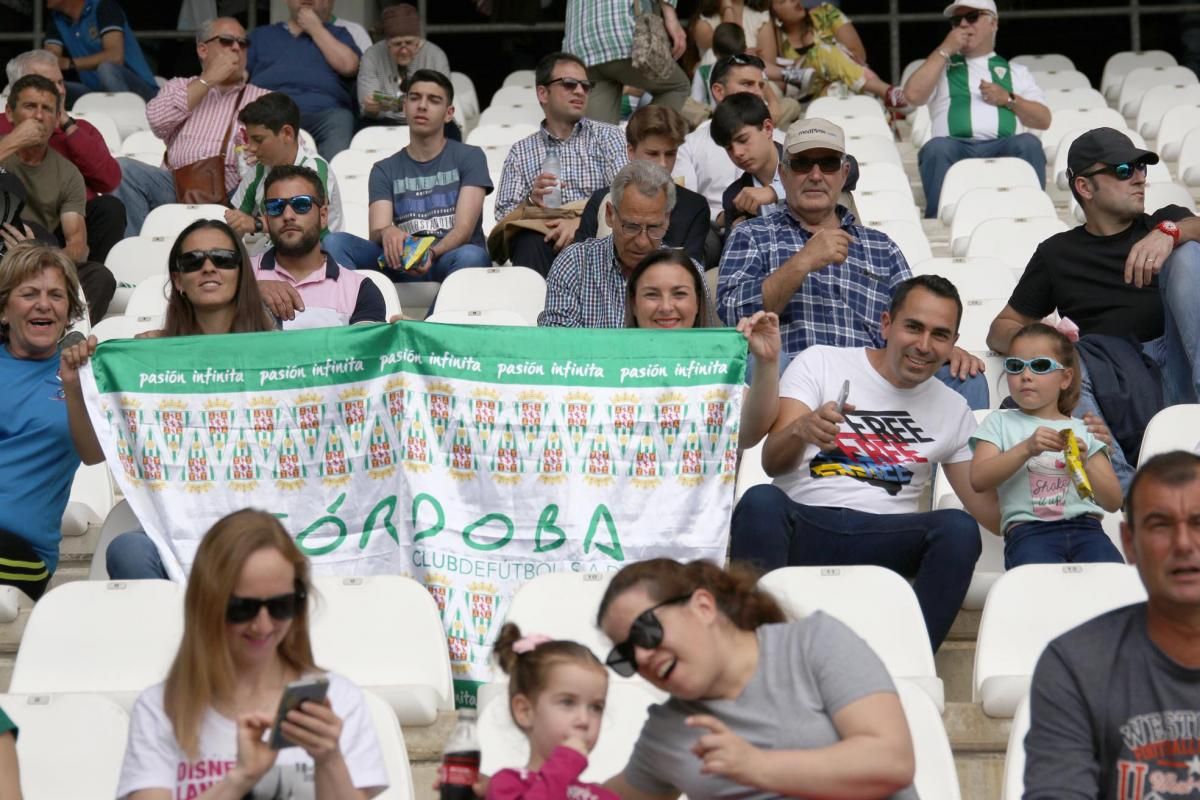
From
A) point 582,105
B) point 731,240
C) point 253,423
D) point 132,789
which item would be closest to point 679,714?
point 132,789

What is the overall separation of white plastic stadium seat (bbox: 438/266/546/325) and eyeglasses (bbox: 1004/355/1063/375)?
89.9 inches

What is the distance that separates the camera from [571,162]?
8062mm

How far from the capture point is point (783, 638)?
129 inches

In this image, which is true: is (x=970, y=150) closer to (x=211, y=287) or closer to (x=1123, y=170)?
(x=1123, y=170)

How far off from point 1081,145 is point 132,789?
163 inches

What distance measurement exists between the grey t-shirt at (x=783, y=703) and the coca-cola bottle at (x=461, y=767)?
34cm

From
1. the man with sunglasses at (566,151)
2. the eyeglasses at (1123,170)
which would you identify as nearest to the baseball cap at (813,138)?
the eyeglasses at (1123,170)

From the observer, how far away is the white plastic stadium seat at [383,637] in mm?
4566

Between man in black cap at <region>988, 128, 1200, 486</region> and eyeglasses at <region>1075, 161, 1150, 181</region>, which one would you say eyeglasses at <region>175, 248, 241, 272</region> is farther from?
eyeglasses at <region>1075, 161, 1150, 181</region>

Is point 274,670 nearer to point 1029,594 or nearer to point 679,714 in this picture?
point 679,714

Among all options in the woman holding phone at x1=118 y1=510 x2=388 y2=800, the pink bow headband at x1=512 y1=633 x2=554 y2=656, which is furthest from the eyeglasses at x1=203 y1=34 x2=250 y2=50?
the pink bow headband at x1=512 y1=633 x2=554 y2=656

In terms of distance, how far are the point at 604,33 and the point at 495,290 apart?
307 centimetres

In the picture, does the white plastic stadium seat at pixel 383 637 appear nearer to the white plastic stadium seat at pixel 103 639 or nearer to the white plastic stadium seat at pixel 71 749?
the white plastic stadium seat at pixel 103 639

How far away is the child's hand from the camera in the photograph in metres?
4.92
